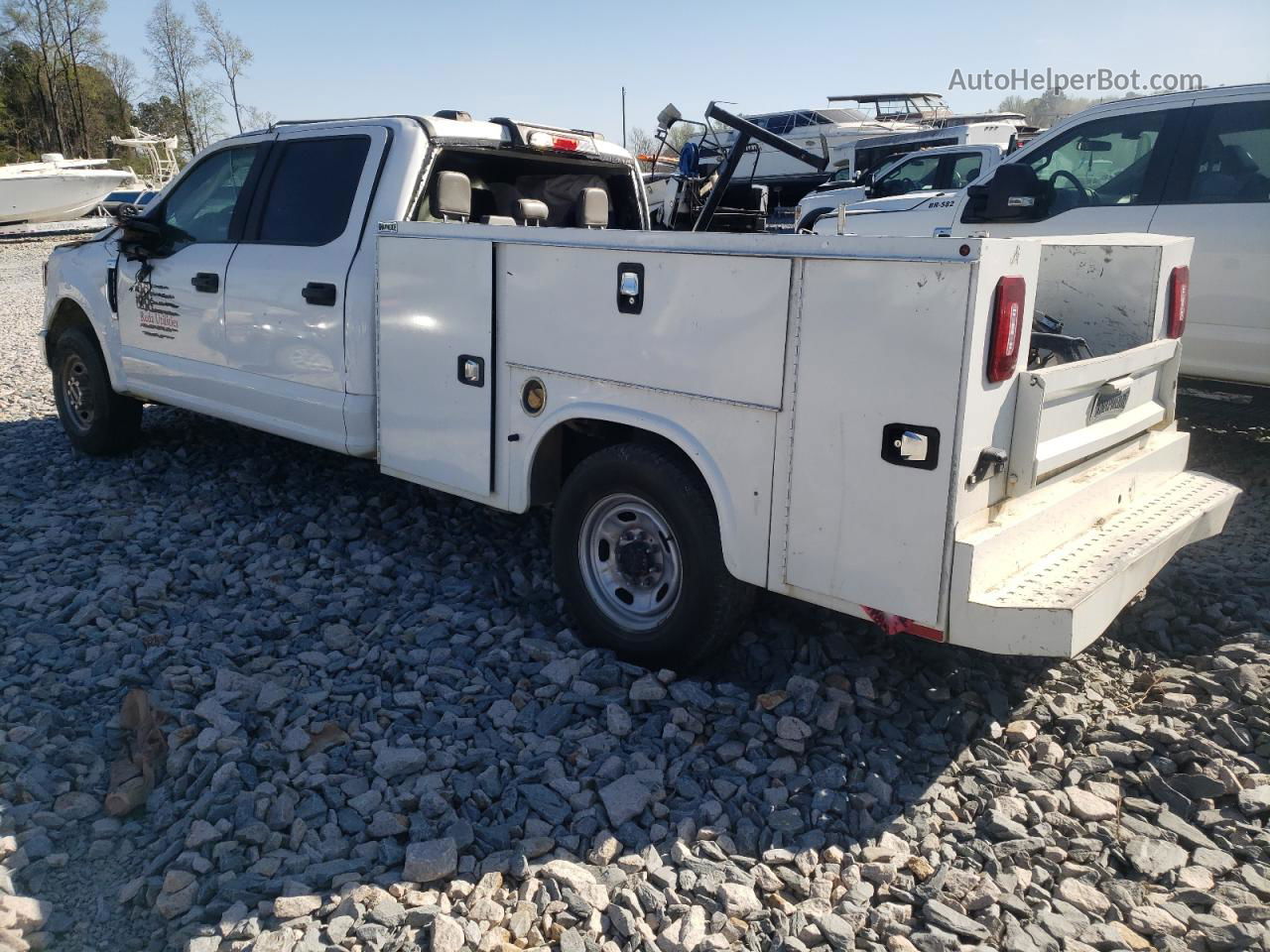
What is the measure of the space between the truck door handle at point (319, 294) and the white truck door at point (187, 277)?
31.9 inches

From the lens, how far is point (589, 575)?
4199 mm

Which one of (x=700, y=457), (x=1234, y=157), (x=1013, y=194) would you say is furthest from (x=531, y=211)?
(x=1234, y=157)

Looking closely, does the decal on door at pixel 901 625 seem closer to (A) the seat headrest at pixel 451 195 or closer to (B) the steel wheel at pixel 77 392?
(A) the seat headrest at pixel 451 195

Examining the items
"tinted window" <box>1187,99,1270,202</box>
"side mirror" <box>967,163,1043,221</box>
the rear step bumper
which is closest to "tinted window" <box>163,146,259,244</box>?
the rear step bumper

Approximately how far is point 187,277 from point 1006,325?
4.60 meters

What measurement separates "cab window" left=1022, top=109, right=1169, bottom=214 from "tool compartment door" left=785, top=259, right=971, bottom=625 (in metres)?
4.58

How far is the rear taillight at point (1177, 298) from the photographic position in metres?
4.31

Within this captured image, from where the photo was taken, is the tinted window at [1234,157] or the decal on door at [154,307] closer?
the decal on door at [154,307]

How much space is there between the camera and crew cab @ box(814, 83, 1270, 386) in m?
6.25

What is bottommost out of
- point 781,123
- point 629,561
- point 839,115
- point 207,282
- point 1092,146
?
point 629,561

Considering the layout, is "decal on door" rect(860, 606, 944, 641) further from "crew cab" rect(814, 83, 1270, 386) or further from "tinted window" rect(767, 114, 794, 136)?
"tinted window" rect(767, 114, 794, 136)

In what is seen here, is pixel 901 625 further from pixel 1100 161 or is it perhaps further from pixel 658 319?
pixel 1100 161

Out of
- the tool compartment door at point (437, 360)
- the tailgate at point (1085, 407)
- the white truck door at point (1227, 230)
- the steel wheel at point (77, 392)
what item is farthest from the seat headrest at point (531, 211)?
the white truck door at point (1227, 230)

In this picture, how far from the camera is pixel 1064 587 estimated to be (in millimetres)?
3230
